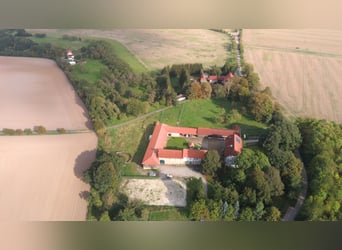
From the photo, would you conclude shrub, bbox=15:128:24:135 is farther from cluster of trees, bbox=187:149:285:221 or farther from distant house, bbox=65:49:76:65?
cluster of trees, bbox=187:149:285:221

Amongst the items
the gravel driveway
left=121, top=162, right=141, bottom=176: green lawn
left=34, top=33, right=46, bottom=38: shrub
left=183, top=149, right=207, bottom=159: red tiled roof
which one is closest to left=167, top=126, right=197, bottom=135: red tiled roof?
left=183, top=149, right=207, bottom=159: red tiled roof

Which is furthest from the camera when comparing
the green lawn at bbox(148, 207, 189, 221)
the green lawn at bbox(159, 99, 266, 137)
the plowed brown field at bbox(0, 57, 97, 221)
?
the green lawn at bbox(159, 99, 266, 137)

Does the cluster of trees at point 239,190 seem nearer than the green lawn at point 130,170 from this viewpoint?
Yes

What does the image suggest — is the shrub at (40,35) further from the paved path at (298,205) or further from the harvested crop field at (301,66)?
the paved path at (298,205)

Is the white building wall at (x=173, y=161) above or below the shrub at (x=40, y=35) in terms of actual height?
below

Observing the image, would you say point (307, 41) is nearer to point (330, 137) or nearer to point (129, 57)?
point (330, 137)

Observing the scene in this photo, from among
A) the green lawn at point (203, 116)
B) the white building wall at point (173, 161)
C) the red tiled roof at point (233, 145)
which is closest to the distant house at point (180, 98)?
the green lawn at point (203, 116)

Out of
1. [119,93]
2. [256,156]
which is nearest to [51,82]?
[119,93]
